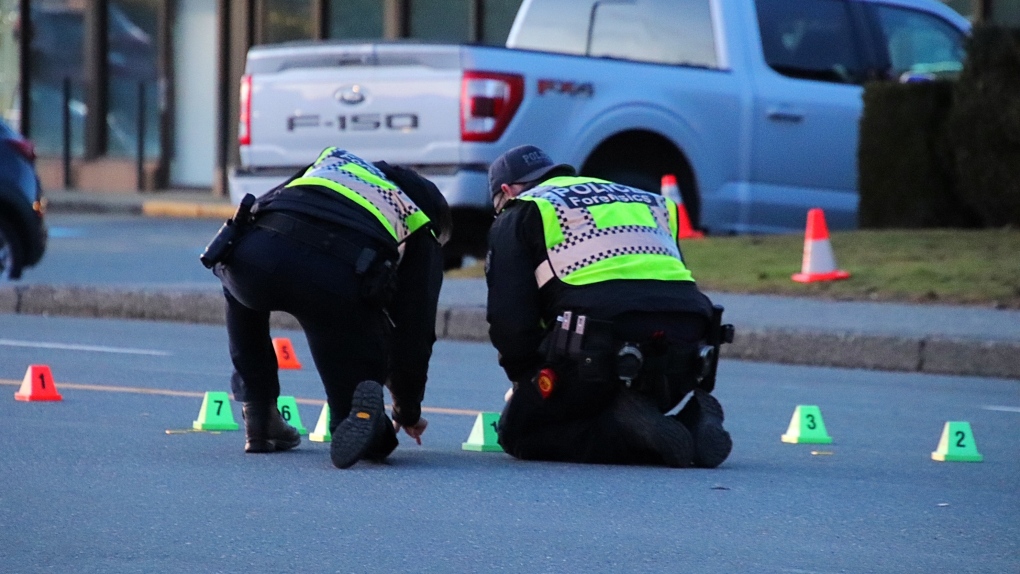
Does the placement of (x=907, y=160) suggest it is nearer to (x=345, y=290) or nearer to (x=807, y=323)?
(x=807, y=323)

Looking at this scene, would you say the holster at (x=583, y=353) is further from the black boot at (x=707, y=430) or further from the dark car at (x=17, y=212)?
the dark car at (x=17, y=212)

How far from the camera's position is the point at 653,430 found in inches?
249

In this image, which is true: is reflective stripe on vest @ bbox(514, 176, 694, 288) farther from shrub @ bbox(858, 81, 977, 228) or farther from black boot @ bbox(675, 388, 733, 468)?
shrub @ bbox(858, 81, 977, 228)

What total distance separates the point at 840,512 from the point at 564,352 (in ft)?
3.90

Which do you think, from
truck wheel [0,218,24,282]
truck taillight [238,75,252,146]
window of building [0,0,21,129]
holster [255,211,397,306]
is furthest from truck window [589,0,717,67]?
window of building [0,0,21,129]

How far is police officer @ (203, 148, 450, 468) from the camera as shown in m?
6.12

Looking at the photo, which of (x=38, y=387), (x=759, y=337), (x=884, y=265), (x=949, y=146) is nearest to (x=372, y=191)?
(x=38, y=387)

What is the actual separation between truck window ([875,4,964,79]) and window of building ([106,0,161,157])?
13461mm

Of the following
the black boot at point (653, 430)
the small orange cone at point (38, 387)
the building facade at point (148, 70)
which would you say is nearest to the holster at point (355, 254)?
the black boot at point (653, 430)

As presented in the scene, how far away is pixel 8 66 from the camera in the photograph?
87.0 ft

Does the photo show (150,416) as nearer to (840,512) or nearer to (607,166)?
(840,512)

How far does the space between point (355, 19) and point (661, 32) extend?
430 inches

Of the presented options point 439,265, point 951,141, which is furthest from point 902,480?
point 951,141

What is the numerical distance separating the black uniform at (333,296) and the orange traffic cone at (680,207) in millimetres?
5681
